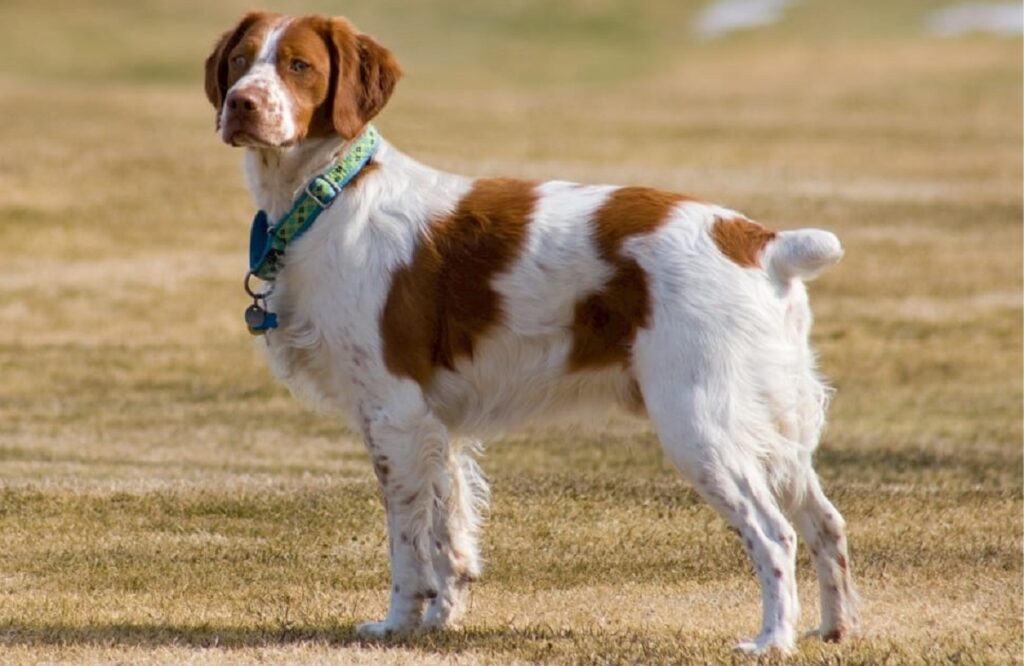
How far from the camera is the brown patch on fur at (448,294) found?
22.3ft

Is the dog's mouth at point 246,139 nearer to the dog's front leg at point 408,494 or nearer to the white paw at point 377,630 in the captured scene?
the dog's front leg at point 408,494

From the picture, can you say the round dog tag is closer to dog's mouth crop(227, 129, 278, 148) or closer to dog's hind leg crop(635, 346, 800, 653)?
dog's mouth crop(227, 129, 278, 148)

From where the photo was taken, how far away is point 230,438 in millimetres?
13344

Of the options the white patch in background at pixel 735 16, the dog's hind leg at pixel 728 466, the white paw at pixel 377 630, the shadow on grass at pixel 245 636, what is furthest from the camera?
the white patch in background at pixel 735 16

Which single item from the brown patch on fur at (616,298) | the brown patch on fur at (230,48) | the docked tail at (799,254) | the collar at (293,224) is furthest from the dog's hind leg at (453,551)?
the brown patch on fur at (230,48)

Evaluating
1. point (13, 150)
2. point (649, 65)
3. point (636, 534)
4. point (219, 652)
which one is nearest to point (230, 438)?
point (636, 534)

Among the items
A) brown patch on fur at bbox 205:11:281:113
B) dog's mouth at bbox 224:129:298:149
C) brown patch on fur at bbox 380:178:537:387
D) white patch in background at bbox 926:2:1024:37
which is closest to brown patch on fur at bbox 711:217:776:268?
brown patch on fur at bbox 380:178:537:387

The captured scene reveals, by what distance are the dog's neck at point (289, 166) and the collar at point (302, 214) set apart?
0.13 feet

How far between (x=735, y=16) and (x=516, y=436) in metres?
43.4

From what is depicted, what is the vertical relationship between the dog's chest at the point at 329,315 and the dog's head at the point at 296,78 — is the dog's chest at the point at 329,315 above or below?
below

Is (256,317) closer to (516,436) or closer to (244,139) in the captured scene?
(244,139)

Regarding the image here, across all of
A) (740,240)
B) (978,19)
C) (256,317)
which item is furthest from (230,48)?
(978,19)

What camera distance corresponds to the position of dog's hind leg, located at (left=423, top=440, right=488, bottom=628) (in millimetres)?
7172

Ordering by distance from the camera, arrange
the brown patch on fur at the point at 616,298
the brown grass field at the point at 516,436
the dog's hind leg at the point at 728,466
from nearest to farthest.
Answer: the dog's hind leg at the point at 728,466, the brown patch on fur at the point at 616,298, the brown grass field at the point at 516,436
